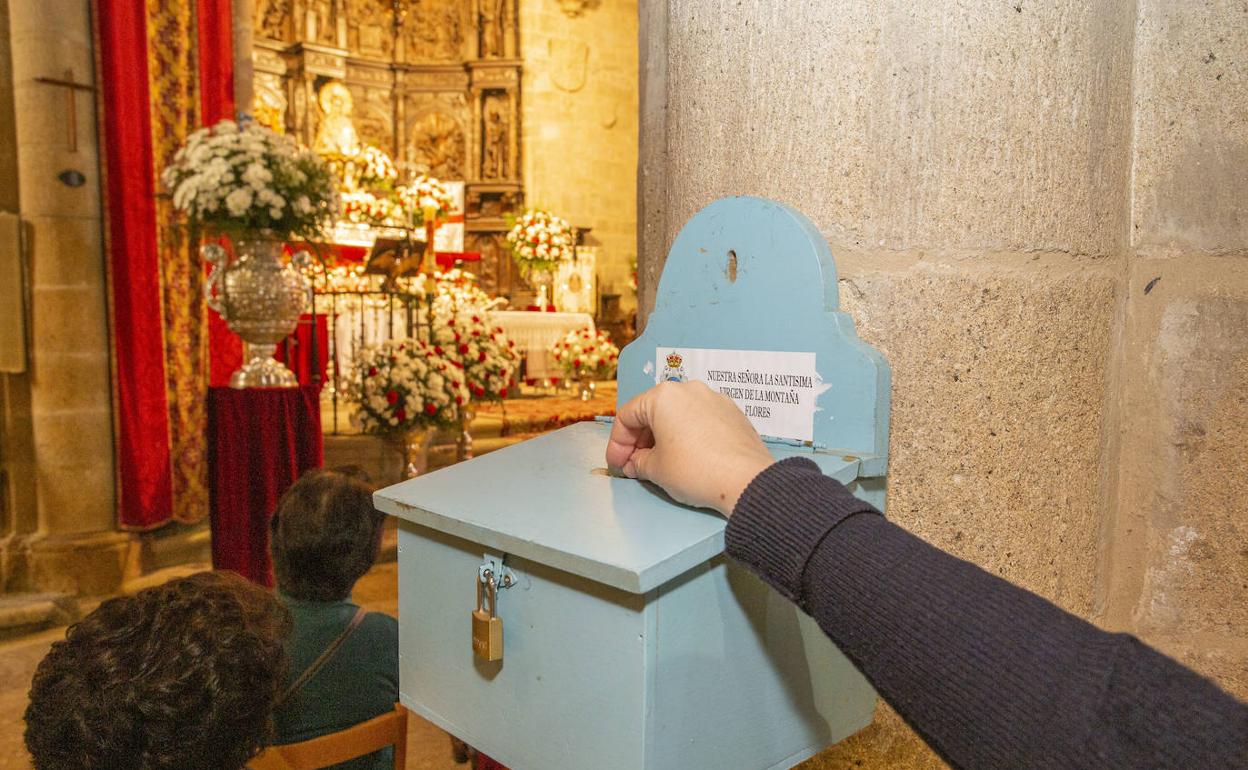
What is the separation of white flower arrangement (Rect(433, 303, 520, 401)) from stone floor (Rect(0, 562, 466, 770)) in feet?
3.40

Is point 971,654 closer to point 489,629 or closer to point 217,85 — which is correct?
point 489,629

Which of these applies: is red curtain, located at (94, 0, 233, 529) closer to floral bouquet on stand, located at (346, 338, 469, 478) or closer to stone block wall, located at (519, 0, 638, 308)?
floral bouquet on stand, located at (346, 338, 469, 478)

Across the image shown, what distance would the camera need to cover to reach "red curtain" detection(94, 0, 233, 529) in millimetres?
3660

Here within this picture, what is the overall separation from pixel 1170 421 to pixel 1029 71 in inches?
16.6

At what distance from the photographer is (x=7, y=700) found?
116 inches

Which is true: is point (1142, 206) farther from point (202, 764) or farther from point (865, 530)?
point (202, 764)

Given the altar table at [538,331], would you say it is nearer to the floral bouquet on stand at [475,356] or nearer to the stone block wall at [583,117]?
the floral bouquet on stand at [475,356]

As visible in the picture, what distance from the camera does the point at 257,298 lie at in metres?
3.24

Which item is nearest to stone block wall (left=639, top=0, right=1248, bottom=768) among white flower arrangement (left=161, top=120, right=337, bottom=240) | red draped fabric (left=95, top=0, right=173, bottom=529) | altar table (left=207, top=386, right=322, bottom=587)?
altar table (left=207, top=386, right=322, bottom=587)

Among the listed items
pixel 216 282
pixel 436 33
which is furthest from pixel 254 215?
pixel 436 33

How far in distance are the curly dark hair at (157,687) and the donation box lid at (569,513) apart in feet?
1.02

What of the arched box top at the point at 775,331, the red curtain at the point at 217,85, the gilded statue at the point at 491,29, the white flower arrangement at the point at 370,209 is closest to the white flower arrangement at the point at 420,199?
the white flower arrangement at the point at 370,209

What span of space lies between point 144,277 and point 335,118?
6.68m

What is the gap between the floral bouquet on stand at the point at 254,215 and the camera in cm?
313
